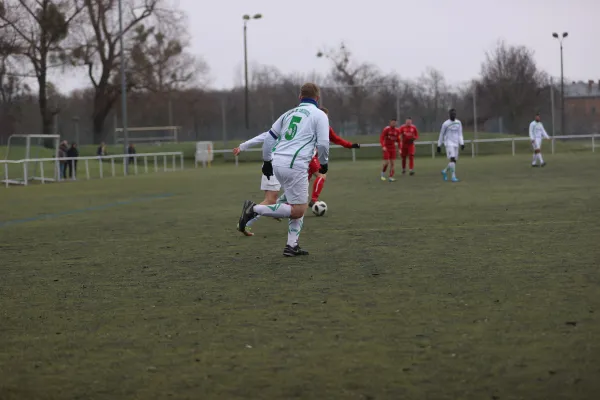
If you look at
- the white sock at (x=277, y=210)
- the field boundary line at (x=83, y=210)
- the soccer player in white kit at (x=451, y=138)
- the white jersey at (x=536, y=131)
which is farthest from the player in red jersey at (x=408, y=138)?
the white sock at (x=277, y=210)

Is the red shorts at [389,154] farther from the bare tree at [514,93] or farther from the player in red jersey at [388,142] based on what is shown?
the bare tree at [514,93]

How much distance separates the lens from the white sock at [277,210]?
978 centimetres

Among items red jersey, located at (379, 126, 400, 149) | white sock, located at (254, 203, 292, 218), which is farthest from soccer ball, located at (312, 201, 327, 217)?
red jersey, located at (379, 126, 400, 149)

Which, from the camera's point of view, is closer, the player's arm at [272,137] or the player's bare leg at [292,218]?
the player's bare leg at [292,218]

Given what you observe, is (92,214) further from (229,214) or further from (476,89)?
(476,89)

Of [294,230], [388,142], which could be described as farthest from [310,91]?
[388,142]

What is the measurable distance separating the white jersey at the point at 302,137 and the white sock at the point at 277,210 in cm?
45

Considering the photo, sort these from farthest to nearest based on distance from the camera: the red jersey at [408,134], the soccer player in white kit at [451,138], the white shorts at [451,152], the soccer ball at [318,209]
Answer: the red jersey at [408,134] → the soccer player in white kit at [451,138] → the white shorts at [451,152] → the soccer ball at [318,209]

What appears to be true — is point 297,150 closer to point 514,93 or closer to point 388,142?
point 388,142

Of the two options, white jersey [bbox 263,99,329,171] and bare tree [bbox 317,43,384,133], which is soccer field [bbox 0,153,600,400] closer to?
white jersey [bbox 263,99,329,171]

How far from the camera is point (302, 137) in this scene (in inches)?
381

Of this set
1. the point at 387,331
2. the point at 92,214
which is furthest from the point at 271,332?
the point at 92,214

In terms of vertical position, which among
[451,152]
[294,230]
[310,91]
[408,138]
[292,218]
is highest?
[310,91]

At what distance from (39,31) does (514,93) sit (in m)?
26.2
